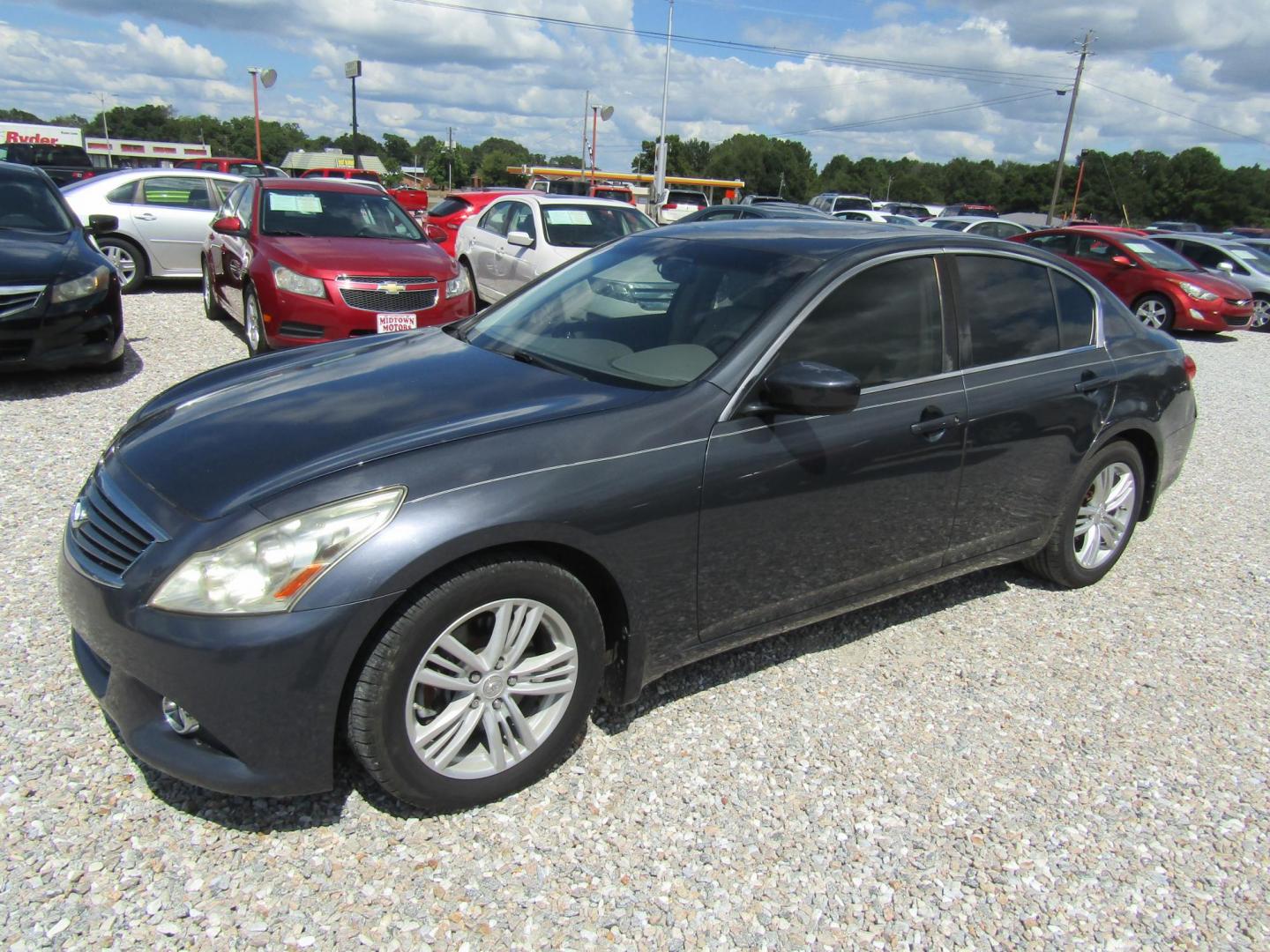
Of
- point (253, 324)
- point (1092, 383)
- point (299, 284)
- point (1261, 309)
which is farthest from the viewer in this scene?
point (1261, 309)

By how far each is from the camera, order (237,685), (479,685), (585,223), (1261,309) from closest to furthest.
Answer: (237,685)
(479,685)
(585,223)
(1261,309)

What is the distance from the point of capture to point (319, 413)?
2820 millimetres

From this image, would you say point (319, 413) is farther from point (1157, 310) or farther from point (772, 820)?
point (1157, 310)

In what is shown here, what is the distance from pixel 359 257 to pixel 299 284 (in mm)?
582

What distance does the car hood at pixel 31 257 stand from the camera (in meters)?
6.32

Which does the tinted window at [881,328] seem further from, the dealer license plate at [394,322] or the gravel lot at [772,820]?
the dealer license plate at [394,322]

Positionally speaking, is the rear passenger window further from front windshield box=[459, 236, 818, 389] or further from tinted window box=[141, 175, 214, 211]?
tinted window box=[141, 175, 214, 211]

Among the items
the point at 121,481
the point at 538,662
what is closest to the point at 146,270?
the point at 121,481

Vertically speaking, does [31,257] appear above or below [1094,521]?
above

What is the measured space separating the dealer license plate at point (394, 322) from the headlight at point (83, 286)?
1997mm

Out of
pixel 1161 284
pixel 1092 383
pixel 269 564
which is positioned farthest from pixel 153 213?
pixel 1161 284

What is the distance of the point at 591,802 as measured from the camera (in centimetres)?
270

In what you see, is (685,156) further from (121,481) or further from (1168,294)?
(121,481)

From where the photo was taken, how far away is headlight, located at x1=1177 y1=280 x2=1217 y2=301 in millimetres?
13922
